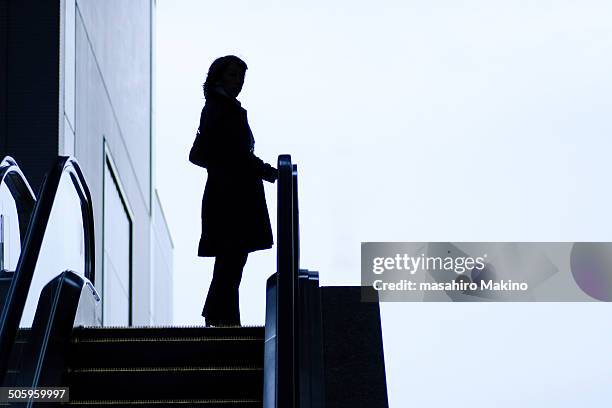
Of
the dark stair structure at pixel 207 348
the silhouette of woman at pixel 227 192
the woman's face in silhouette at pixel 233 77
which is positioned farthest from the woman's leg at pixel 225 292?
the woman's face in silhouette at pixel 233 77

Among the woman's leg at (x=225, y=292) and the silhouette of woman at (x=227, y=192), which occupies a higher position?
the silhouette of woman at (x=227, y=192)

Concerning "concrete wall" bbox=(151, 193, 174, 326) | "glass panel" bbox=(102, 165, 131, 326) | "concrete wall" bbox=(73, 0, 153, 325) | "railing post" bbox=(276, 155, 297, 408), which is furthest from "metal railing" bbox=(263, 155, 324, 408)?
"concrete wall" bbox=(151, 193, 174, 326)

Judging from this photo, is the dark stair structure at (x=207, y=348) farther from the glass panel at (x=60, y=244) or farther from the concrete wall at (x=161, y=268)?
the concrete wall at (x=161, y=268)

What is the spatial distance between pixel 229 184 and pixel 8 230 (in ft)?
4.63

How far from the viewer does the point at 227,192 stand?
8406mm

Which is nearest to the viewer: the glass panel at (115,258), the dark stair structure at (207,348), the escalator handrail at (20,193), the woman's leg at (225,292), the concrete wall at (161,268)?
the dark stair structure at (207,348)

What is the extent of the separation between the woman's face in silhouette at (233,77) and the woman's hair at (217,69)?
21 mm

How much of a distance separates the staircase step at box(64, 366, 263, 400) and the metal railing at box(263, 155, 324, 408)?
9.9 inches

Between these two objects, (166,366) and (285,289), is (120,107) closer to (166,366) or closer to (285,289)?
(166,366)

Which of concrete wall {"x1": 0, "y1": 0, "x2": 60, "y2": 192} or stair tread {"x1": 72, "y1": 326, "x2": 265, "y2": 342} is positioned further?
concrete wall {"x1": 0, "y1": 0, "x2": 60, "y2": 192}

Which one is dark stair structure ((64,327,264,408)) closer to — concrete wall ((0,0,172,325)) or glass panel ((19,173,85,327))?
glass panel ((19,173,85,327))

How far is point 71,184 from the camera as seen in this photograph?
926 cm

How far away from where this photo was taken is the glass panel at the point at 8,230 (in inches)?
318

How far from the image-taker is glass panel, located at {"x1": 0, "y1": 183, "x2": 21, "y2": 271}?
808 centimetres
